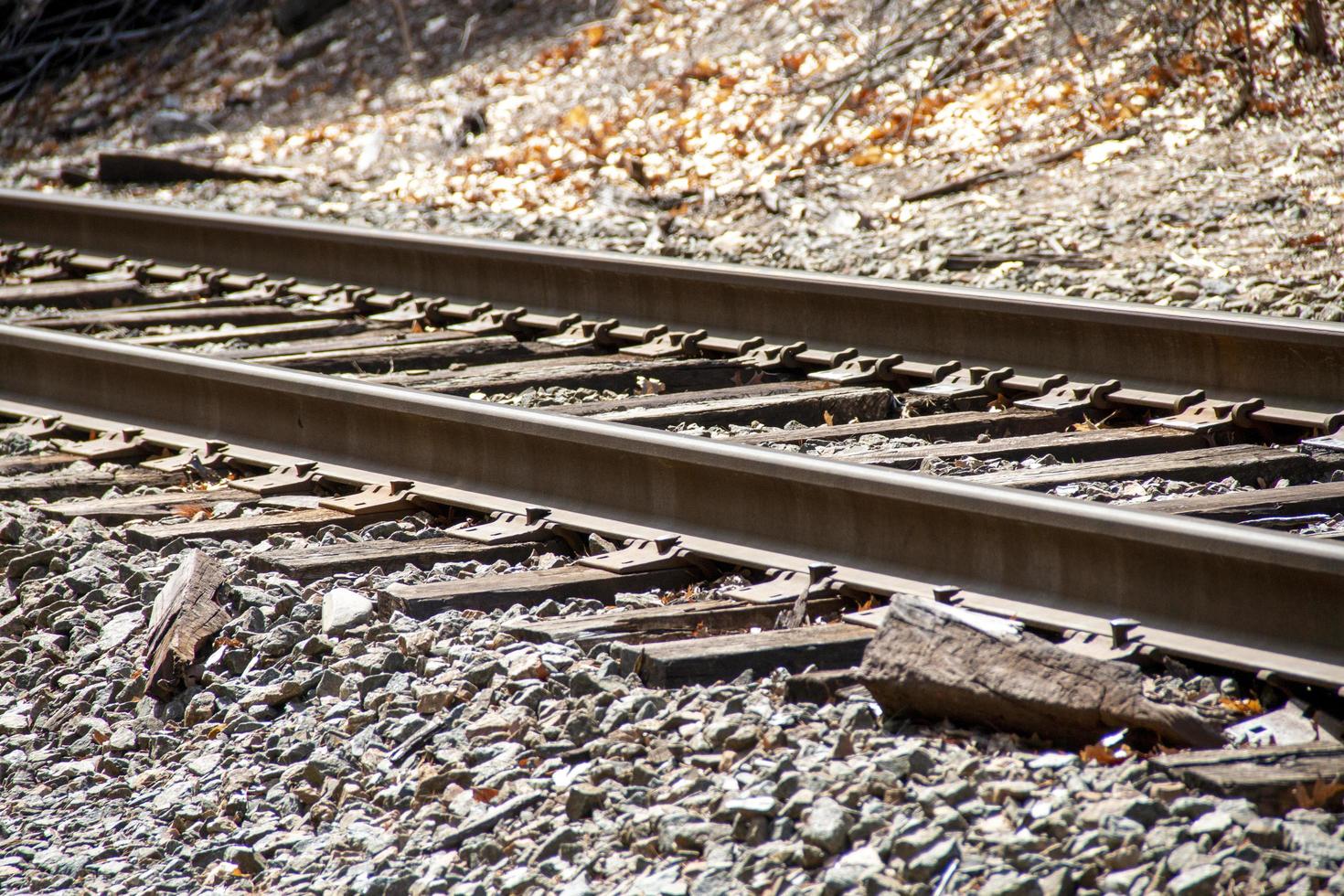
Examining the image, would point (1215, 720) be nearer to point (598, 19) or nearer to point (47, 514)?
point (47, 514)

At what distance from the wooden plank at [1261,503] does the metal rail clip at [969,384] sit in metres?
1.46

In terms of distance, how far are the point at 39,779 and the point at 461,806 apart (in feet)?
3.70

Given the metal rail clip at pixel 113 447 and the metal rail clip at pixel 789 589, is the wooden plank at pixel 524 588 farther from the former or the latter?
the metal rail clip at pixel 113 447

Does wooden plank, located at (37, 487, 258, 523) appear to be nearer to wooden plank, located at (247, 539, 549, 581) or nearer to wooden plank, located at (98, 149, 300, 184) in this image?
wooden plank, located at (247, 539, 549, 581)

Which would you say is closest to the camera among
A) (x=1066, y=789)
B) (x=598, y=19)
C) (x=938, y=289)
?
(x=1066, y=789)

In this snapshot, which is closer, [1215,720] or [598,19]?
[1215,720]

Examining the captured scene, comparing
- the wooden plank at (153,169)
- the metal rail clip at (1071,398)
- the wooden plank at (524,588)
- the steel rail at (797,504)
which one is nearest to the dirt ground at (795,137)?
the wooden plank at (153,169)

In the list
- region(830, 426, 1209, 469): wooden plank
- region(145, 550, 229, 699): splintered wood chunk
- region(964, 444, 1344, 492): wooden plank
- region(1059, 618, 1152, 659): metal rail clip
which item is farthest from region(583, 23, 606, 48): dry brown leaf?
region(1059, 618, 1152, 659): metal rail clip

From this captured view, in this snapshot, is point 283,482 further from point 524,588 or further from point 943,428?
point 943,428

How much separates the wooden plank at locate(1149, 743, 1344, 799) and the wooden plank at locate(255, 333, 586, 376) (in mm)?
4254

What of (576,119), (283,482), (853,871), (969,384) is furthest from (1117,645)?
(576,119)

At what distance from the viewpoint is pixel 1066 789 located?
2740 mm

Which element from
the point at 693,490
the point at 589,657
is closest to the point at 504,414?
the point at 693,490

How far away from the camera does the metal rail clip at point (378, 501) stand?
471 cm
